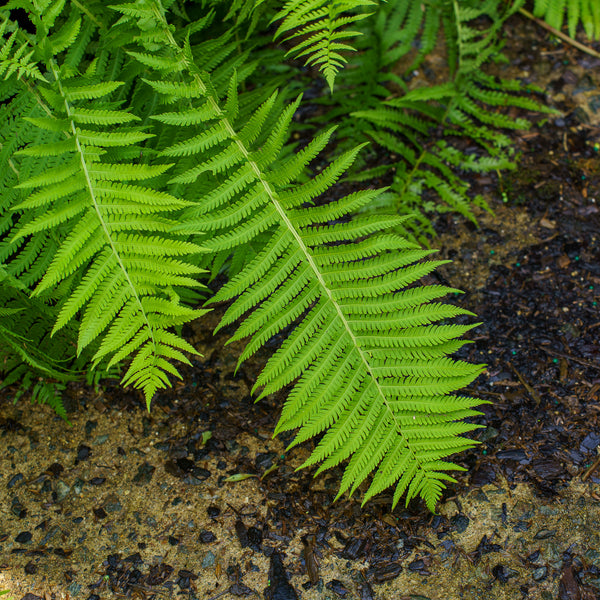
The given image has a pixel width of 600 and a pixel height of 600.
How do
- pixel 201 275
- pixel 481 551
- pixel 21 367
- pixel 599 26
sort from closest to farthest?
pixel 481 551, pixel 21 367, pixel 201 275, pixel 599 26

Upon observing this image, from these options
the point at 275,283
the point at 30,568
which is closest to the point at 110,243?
the point at 275,283

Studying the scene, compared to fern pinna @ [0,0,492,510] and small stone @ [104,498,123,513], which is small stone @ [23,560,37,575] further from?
fern pinna @ [0,0,492,510]

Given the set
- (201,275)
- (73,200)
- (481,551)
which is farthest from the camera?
(201,275)

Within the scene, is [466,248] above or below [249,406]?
above

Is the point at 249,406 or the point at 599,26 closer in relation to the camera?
the point at 249,406

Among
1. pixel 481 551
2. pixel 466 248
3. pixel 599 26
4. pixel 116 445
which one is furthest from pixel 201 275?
pixel 599 26

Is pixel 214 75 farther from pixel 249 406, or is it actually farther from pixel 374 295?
pixel 249 406

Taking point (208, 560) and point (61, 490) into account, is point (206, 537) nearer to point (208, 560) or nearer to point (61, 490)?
point (208, 560)
